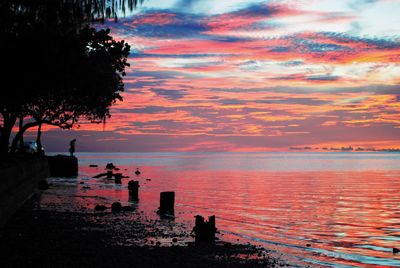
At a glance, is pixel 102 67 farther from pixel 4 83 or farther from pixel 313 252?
pixel 313 252

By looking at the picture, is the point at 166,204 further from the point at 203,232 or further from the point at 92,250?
the point at 92,250

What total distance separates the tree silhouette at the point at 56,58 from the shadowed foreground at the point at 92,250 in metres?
6.75

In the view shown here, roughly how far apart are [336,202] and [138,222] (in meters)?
24.3

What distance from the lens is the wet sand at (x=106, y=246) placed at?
13984 mm

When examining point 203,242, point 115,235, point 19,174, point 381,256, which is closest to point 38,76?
point 19,174

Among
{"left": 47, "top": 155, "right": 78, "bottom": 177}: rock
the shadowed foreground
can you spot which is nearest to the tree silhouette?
the shadowed foreground

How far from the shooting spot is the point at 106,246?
54.0 feet

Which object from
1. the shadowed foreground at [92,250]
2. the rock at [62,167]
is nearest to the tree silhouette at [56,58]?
the shadowed foreground at [92,250]

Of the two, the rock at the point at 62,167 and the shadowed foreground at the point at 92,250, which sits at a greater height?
the rock at the point at 62,167

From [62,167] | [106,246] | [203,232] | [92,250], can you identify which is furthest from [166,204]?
[62,167]

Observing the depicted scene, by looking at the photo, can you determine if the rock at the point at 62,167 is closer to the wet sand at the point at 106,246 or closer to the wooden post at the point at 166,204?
the wooden post at the point at 166,204

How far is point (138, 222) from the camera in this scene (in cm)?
2373

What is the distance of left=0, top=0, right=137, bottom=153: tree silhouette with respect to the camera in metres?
14.7

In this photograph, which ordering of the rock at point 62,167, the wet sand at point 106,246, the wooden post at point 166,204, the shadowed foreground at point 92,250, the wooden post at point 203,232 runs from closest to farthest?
the shadowed foreground at point 92,250 → the wet sand at point 106,246 → the wooden post at point 203,232 → the wooden post at point 166,204 → the rock at point 62,167
